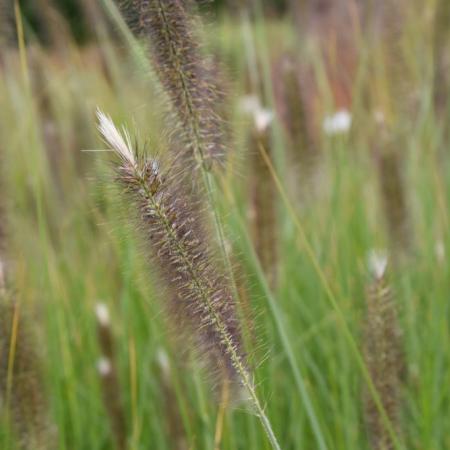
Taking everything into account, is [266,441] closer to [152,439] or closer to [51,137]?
[152,439]

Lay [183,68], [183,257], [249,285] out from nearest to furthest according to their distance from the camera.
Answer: [183,257], [183,68], [249,285]

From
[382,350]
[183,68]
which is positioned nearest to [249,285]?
[382,350]

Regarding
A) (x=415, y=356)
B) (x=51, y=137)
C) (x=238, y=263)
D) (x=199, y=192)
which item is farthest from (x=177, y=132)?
(x=51, y=137)

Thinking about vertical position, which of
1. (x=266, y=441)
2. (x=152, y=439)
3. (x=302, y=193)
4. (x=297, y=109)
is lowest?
(x=152, y=439)

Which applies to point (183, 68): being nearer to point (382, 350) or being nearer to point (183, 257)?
point (183, 257)

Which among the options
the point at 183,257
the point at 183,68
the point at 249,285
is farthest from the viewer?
the point at 249,285

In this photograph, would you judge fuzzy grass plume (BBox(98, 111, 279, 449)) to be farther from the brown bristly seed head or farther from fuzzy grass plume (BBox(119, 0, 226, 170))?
fuzzy grass plume (BBox(119, 0, 226, 170))

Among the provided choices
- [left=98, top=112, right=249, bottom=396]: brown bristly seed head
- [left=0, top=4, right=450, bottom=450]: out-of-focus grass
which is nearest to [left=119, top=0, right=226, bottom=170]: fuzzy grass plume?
[left=0, top=4, right=450, bottom=450]: out-of-focus grass

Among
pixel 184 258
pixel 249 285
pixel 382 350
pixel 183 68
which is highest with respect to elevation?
pixel 183 68
